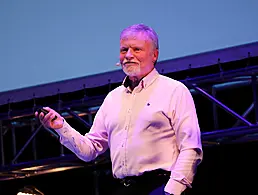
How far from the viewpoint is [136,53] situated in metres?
2.89

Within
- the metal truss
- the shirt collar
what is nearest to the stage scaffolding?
the metal truss

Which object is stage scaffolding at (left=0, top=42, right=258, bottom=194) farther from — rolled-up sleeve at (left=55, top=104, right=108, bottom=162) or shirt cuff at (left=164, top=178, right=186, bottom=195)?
shirt cuff at (left=164, top=178, right=186, bottom=195)

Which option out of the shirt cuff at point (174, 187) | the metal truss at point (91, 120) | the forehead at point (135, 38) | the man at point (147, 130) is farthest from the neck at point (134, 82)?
the metal truss at point (91, 120)

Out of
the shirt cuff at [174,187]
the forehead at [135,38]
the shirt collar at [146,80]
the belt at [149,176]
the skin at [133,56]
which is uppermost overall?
the forehead at [135,38]

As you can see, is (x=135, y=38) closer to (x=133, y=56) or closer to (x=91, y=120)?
(x=133, y=56)

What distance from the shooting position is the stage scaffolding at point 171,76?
402 centimetres

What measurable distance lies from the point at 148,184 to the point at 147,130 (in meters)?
0.25

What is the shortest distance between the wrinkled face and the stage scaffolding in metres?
1.20

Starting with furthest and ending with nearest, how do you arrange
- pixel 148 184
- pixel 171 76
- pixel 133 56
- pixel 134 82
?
pixel 171 76, pixel 134 82, pixel 133 56, pixel 148 184

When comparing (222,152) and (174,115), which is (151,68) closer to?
(174,115)

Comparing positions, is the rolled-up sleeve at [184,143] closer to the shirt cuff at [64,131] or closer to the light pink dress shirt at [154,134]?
the light pink dress shirt at [154,134]

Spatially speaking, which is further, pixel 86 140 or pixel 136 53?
pixel 86 140

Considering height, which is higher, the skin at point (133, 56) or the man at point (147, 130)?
the skin at point (133, 56)

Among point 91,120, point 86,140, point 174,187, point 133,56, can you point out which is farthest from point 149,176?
point 91,120
